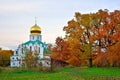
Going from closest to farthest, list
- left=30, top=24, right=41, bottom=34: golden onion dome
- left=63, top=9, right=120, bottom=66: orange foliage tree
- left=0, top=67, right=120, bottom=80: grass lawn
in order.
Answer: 1. left=0, top=67, right=120, bottom=80: grass lawn
2. left=63, top=9, right=120, bottom=66: orange foliage tree
3. left=30, top=24, right=41, bottom=34: golden onion dome

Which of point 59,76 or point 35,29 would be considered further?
point 35,29

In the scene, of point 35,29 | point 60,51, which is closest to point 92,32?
point 60,51

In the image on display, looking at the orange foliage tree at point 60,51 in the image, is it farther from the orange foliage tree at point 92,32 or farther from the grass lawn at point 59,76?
the grass lawn at point 59,76

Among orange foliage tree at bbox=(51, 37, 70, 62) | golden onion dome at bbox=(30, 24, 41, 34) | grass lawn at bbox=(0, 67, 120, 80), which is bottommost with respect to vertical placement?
grass lawn at bbox=(0, 67, 120, 80)

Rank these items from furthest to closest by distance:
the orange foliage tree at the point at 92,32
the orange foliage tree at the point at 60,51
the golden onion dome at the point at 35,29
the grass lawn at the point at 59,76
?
the golden onion dome at the point at 35,29
the orange foliage tree at the point at 60,51
the orange foliage tree at the point at 92,32
the grass lawn at the point at 59,76

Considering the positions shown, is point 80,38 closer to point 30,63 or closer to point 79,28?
point 79,28

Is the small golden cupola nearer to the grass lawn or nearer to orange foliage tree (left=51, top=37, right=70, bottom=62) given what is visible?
orange foliage tree (left=51, top=37, right=70, bottom=62)

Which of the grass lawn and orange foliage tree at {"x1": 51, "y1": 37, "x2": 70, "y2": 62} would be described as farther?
orange foliage tree at {"x1": 51, "y1": 37, "x2": 70, "y2": 62}

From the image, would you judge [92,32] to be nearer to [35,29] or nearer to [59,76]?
[59,76]

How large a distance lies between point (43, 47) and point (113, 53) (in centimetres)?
5276

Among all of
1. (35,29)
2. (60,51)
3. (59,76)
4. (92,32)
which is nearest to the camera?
(59,76)

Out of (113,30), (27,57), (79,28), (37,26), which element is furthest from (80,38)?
(37,26)

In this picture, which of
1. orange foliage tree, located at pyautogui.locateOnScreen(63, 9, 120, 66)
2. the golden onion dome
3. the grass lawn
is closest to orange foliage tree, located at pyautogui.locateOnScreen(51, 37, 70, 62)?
orange foliage tree, located at pyautogui.locateOnScreen(63, 9, 120, 66)

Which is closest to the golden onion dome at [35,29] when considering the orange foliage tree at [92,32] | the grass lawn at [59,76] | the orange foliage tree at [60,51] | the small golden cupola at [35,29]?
the small golden cupola at [35,29]
